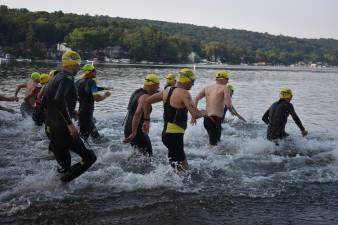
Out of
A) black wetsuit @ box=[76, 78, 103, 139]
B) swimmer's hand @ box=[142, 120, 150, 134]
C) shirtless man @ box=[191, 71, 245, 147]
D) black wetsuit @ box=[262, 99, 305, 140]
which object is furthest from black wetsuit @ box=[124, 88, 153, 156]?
black wetsuit @ box=[262, 99, 305, 140]

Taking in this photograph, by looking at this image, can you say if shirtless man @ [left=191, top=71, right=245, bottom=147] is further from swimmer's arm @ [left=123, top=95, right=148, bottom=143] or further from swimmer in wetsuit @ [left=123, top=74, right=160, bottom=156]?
swimmer's arm @ [left=123, top=95, right=148, bottom=143]

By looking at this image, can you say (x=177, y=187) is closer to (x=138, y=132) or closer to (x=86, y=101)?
(x=138, y=132)

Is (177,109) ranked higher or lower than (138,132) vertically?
higher

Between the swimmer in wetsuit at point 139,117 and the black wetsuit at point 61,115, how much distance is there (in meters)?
1.54

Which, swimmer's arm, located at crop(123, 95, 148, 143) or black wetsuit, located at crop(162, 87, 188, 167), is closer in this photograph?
black wetsuit, located at crop(162, 87, 188, 167)

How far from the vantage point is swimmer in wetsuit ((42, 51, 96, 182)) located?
6425 millimetres

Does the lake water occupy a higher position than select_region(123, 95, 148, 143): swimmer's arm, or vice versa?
select_region(123, 95, 148, 143): swimmer's arm

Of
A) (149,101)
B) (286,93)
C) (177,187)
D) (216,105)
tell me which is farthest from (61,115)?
(286,93)

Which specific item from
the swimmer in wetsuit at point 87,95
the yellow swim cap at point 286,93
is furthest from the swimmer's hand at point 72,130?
the yellow swim cap at point 286,93

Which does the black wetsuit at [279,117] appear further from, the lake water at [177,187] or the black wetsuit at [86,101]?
the black wetsuit at [86,101]

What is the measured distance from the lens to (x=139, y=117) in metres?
8.20

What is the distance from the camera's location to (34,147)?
11.0 metres

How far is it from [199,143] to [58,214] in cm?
694

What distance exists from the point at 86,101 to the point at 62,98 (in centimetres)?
407
